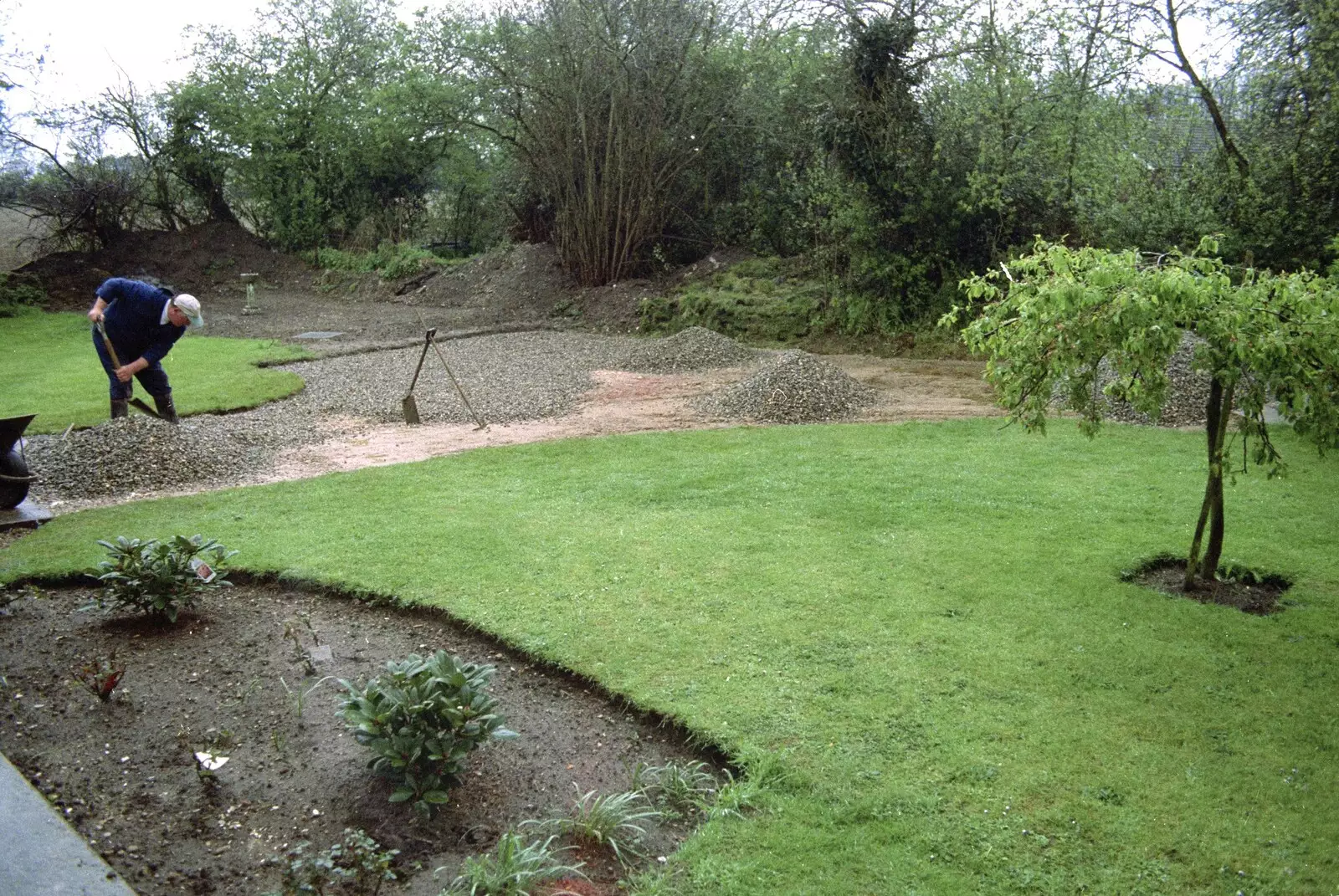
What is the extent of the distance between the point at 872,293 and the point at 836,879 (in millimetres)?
12620

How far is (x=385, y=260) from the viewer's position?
22.7 m

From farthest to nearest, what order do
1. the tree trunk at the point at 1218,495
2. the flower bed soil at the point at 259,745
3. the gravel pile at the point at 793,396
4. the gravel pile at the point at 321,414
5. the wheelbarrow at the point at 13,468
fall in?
the gravel pile at the point at 793,396 < the gravel pile at the point at 321,414 < the wheelbarrow at the point at 13,468 < the tree trunk at the point at 1218,495 < the flower bed soil at the point at 259,745

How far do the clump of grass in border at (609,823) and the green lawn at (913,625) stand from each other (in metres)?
0.23

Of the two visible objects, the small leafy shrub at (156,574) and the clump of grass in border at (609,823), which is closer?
the clump of grass in border at (609,823)

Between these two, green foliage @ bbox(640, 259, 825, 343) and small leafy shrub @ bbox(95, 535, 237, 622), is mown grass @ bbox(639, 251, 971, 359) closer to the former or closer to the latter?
green foliage @ bbox(640, 259, 825, 343)

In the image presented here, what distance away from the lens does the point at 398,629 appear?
16.4 feet

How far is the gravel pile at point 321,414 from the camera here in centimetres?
774

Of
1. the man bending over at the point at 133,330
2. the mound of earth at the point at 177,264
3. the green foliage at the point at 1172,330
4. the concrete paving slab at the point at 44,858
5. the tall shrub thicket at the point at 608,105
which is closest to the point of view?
the concrete paving slab at the point at 44,858

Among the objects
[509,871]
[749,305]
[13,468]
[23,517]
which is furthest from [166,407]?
[749,305]

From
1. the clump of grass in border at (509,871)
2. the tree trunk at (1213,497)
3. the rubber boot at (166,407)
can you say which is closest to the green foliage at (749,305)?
the rubber boot at (166,407)

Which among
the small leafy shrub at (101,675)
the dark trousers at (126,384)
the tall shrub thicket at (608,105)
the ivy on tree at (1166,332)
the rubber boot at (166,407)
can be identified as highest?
the tall shrub thicket at (608,105)

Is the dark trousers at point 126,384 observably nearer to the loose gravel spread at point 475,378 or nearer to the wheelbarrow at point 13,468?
the wheelbarrow at point 13,468

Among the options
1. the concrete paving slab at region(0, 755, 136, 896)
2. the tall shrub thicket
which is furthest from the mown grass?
the concrete paving slab at region(0, 755, 136, 896)

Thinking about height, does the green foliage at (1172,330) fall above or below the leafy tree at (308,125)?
below
